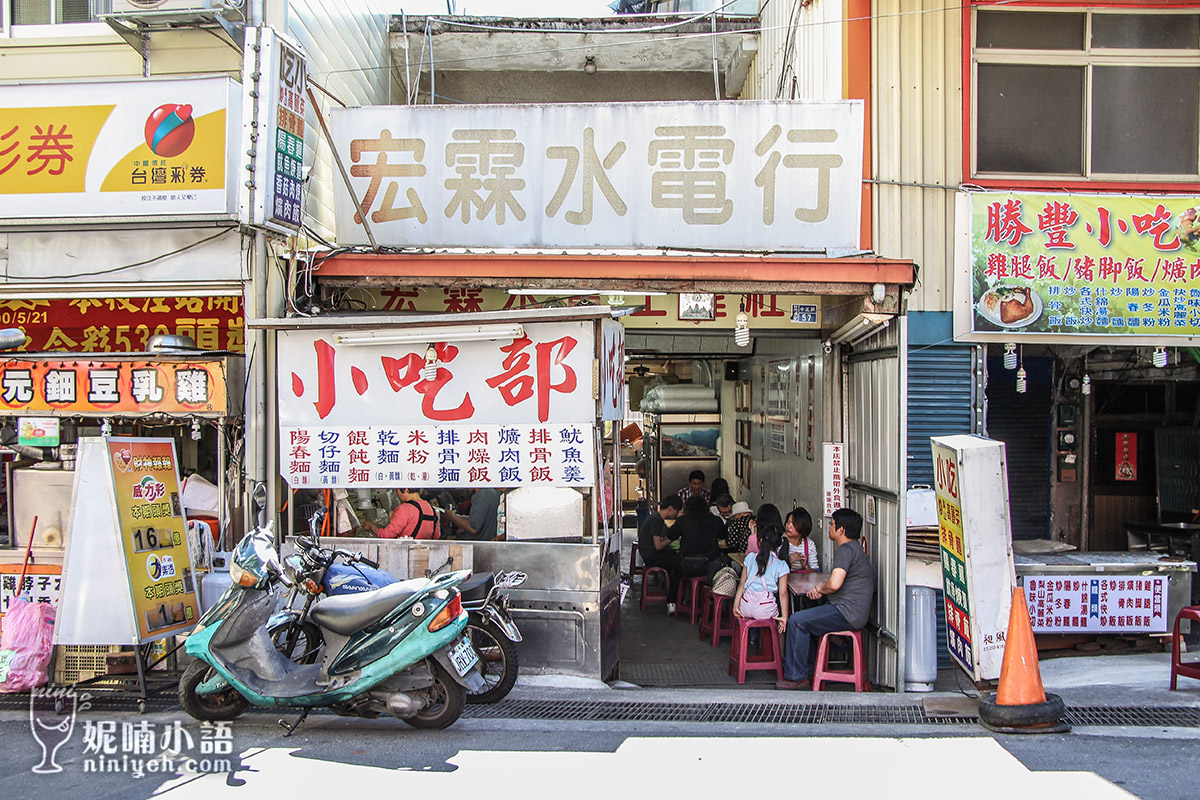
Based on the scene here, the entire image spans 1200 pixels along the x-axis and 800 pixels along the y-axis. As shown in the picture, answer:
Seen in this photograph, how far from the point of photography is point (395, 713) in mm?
5945

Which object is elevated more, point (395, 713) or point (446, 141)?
point (446, 141)

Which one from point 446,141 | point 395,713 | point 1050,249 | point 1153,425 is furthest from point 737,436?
point 395,713

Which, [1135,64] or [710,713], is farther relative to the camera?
[1135,64]

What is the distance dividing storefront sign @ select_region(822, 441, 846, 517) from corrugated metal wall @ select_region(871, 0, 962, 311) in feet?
5.25

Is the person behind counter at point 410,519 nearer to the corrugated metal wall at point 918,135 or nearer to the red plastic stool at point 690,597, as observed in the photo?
the red plastic stool at point 690,597

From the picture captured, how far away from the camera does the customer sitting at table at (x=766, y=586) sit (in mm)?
7961

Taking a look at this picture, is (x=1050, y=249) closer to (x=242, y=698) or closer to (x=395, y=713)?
(x=395, y=713)

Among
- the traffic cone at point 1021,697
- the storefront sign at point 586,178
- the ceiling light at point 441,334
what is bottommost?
the traffic cone at point 1021,697

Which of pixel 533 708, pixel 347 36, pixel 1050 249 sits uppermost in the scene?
pixel 347 36

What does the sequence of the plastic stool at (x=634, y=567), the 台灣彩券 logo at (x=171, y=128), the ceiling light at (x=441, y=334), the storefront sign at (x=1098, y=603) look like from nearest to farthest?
the ceiling light at (x=441, y=334)
the 台灣彩券 logo at (x=171, y=128)
the storefront sign at (x=1098, y=603)
the plastic stool at (x=634, y=567)

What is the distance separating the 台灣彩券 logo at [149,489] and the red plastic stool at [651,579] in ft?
17.8

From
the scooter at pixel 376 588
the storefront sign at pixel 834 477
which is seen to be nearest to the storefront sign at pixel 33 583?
the scooter at pixel 376 588

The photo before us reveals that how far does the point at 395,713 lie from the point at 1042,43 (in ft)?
27.6

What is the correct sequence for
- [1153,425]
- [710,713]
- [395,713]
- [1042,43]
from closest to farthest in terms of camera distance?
[395,713] → [710,713] → [1042,43] → [1153,425]
